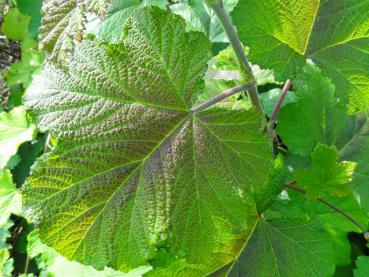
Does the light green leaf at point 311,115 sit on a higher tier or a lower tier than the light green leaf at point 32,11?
lower

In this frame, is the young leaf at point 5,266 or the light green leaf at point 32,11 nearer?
the young leaf at point 5,266

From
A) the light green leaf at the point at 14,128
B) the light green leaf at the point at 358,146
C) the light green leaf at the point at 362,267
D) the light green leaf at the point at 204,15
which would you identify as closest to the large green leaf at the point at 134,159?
the light green leaf at the point at 358,146

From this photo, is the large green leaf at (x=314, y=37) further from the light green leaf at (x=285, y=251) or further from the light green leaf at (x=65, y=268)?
the light green leaf at (x=65, y=268)

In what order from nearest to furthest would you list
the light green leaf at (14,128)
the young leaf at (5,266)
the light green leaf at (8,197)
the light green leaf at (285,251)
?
the light green leaf at (285,251)
the young leaf at (5,266)
the light green leaf at (8,197)
the light green leaf at (14,128)

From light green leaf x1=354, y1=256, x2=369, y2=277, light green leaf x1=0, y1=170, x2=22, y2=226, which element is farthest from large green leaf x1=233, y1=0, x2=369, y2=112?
light green leaf x1=0, y1=170, x2=22, y2=226

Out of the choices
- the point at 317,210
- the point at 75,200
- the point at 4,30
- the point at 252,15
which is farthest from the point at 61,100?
the point at 4,30

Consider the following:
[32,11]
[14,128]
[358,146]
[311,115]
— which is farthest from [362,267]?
[32,11]

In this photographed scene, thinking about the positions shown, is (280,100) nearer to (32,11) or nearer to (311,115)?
(311,115)
